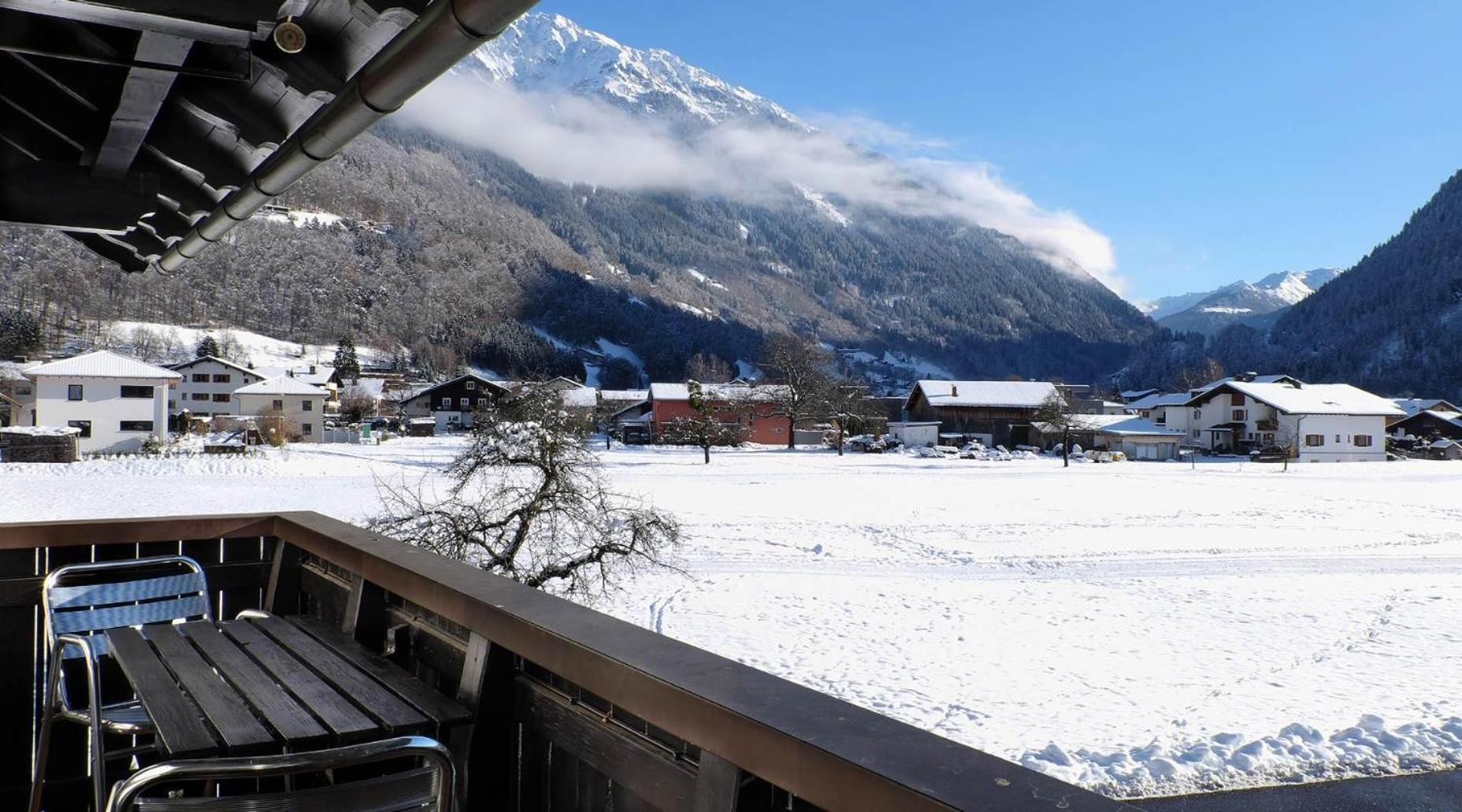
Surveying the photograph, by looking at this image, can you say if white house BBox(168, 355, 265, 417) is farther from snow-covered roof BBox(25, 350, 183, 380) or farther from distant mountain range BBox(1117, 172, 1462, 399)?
distant mountain range BBox(1117, 172, 1462, 399)

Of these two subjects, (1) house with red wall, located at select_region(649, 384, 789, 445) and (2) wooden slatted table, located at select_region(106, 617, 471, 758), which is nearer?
(2) wooden slatted table, located at select_region(106, 617, 471, 758)

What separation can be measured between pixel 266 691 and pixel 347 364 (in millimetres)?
93050

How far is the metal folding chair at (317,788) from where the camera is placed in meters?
1.18

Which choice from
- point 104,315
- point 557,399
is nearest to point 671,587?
point 557,399

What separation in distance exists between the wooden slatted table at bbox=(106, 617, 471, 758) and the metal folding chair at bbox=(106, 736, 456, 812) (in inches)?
10.7

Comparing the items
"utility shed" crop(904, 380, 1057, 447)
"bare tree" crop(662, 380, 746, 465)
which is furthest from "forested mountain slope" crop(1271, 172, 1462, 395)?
"bare tree" crop(662, 380, 746, 465)

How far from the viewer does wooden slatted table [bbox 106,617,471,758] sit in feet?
5.42

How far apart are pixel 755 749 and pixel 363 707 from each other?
0.94 metres

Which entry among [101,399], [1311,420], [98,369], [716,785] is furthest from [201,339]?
[716,785]

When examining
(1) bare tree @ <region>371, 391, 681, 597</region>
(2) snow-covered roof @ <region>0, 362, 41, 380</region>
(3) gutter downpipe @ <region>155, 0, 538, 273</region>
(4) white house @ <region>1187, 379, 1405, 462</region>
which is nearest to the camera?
(3) gutter downpipe @ <region>155, 0, 538, 273</region>

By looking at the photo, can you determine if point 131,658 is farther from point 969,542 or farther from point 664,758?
point 969,542

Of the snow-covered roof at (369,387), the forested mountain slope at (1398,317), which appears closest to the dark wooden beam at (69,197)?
the snow-covered roof at (369,387)

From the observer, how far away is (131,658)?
216 centimetres

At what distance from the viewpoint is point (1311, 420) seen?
54281 millimetres
